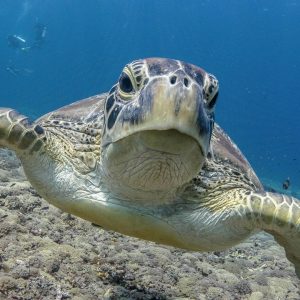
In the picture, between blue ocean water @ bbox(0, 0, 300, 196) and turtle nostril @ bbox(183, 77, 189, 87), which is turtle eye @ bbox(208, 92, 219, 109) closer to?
turtle nostril @ bbox(183, 77, 189, 87)

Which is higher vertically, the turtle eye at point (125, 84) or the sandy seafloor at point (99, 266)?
the turtle eye at point (125, 84)

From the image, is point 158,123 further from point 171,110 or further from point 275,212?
point 275,212

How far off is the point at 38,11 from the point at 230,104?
60209mm

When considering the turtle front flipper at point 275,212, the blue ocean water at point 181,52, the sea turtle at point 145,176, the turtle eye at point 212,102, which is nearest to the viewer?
the sea turtle at point 145,176

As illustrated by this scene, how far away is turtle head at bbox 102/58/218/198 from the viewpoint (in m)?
2.24

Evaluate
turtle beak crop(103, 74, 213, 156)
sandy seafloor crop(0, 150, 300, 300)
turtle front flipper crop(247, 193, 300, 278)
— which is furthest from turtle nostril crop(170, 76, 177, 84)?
sandy seafloor crop(0, 150, 300, 300)

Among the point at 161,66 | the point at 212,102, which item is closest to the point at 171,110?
the point at 161,66

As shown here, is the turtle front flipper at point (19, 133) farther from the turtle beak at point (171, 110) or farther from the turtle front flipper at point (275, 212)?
the turtle front flipper at point (275, 212)

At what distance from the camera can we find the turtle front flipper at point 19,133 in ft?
10.5

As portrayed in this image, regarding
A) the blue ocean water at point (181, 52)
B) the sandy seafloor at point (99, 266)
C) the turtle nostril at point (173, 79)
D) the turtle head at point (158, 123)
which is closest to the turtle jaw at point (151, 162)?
the turtle head at point (158, 123)

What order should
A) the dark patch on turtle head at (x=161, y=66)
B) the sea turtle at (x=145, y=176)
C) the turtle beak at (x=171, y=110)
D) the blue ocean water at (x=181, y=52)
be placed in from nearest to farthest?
1. the turtle beak at (x=171, y=110)
2. the dark patch on turtle head at (x=161, y=66)
3. the sea turtle at (x=145, y=176)
4. the blue ocean water at (x=181, y=52)

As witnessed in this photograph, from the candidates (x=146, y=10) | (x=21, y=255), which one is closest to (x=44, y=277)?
(x=21, y=255)

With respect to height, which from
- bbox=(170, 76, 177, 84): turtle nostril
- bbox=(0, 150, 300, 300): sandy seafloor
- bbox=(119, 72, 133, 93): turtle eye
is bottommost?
bbox=(0, 150, 300, 300): sandy seafloor

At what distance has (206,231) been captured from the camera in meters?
3.40
